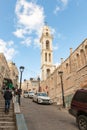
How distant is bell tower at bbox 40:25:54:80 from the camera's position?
275 feet

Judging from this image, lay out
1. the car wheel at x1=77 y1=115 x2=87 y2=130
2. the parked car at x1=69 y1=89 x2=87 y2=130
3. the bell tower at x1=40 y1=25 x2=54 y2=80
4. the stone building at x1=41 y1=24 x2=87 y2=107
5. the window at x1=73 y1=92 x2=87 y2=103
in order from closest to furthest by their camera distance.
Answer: the car wheel at x1=77 y1=115 x2=87 y2=130 → the parked car at x1=69 y1=89 x2=87 y2=130 → the window at x1=73 y1=92 x2=87 y2=103 → the stone building at x1=41 y1=24 x2=87 y2=107 → the bell tower at x1=40 y1=25 x2=54 y2=80

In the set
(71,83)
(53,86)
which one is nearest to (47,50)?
(53,86)

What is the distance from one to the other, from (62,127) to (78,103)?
1.61 metres

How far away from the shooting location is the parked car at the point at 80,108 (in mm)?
12711

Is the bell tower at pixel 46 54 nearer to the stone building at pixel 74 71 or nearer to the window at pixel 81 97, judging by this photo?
the stone building at pixel 74 71

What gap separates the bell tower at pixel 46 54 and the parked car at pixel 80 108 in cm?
6717

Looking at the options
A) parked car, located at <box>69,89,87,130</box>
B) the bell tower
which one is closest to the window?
parked car, located at <box>69,89,87,130</box>

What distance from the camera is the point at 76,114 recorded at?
13391 millimetres

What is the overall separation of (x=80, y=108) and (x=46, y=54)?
73662mm

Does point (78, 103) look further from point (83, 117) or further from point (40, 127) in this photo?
point (40, 127)

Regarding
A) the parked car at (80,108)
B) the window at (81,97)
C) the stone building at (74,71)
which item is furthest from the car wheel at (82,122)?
the stone building at (74,71)

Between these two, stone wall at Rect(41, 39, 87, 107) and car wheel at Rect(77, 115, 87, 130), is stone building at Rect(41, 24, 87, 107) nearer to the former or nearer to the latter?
stone wall at Rect(41, 39, 87, 107)

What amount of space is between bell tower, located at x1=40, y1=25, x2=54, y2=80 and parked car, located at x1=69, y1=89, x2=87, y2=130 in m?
67.2

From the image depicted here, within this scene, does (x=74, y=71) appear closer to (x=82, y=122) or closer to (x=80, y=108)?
(x=80, y=108)
